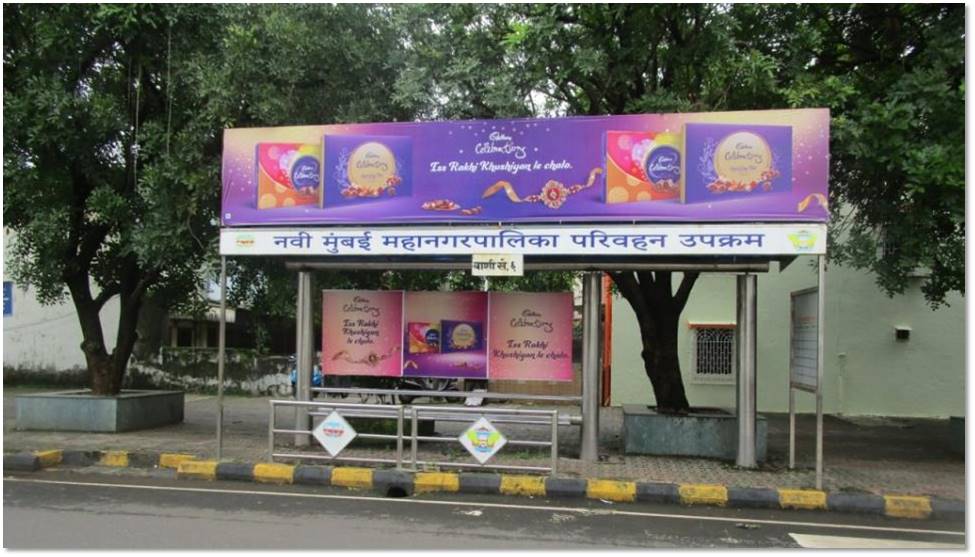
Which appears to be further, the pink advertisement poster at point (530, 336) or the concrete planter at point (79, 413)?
the concrete planter at point (79, 413)

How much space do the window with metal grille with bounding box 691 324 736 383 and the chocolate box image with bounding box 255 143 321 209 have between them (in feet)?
32.5

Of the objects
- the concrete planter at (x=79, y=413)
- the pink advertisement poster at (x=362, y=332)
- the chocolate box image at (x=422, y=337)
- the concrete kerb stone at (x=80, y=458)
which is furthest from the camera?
the concrete planter at (x=79, y=413)

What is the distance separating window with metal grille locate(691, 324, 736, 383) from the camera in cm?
1661

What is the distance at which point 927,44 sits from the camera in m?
9.11

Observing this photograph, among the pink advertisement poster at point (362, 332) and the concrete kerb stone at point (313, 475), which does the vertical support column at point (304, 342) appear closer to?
the pink advertisement poster at point (362, 332)

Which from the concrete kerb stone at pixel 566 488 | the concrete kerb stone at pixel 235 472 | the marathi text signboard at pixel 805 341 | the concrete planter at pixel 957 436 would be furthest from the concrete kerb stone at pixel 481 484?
the concrete planter at pixel 957 436

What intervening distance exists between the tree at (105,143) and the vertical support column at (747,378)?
6.90 metres

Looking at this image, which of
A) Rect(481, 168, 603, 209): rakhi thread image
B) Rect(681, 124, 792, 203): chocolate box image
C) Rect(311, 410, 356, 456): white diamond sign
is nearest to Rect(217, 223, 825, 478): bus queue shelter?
Rect(481, 168, 603, 209): rakhi thread image

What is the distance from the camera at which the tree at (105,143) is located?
33.7 feet

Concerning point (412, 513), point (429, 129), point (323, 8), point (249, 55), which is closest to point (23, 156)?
point (249, 55)

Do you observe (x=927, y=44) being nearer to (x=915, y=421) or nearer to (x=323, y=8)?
(x=323, y=8)

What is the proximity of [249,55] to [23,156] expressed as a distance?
365 centimetres

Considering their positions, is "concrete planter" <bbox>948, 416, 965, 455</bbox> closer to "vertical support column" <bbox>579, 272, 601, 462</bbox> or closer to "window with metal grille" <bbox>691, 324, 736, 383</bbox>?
"window with metal grille" <bbox>691, 324, 736, 383</bbox>

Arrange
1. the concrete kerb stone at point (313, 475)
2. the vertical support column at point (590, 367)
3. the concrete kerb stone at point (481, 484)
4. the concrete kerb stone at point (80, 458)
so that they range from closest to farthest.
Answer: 1. the concrete kerb stone at point (481, 484)
2. the concrete kerb stone at point (313, 475)
3. the vertical support column at point (590, 367)
4. the concrete kerb stone at point (80, 458)
